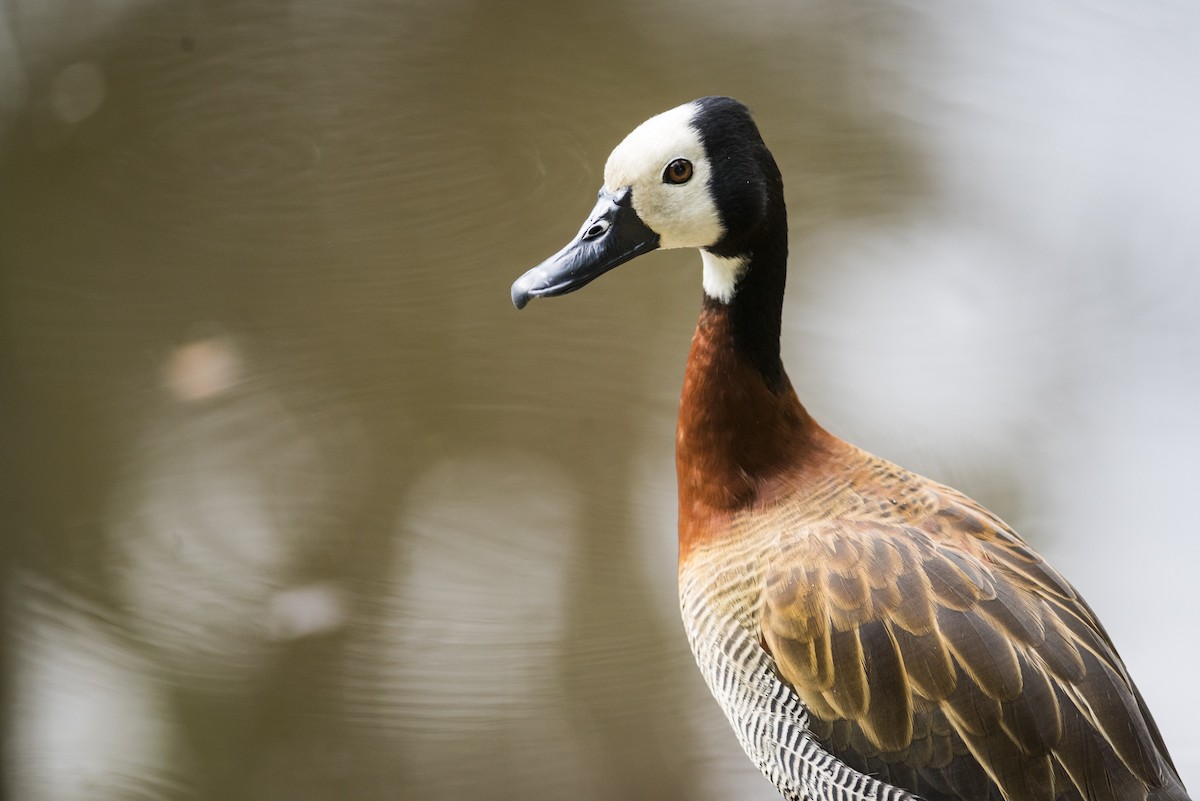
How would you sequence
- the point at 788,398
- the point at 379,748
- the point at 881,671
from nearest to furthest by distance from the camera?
the point at 881,671 → the point at 788,398 → the point at 379,748

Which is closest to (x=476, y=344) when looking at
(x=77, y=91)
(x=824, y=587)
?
(x=77, y=91)

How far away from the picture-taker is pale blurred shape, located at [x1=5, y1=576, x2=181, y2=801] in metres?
1.11

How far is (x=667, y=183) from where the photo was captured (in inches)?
27.0

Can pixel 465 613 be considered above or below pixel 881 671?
below

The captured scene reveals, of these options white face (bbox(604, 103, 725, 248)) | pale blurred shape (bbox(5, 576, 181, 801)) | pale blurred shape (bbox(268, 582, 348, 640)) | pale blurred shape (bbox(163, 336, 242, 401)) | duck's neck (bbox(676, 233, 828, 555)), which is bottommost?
pale blurred shape (bbox(5, 576, 181, 801))

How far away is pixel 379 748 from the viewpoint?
112 cm

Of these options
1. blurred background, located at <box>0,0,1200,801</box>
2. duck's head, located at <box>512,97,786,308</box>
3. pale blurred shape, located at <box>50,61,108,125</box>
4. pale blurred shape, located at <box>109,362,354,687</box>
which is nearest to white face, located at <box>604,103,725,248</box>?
duck's head, located at <box>512,97,786,308</box>

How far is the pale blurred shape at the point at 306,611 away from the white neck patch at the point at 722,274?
2.09 ft

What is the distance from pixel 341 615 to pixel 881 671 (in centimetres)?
70

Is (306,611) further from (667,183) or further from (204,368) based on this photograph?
(667,183)

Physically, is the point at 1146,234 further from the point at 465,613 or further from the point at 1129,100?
the point at 465,613

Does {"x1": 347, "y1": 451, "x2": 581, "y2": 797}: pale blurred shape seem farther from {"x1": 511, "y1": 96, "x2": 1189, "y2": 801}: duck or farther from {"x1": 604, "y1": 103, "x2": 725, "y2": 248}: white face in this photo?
{"x1": 604, "y1": 103, "x2": 725, "y2": 248}: white face

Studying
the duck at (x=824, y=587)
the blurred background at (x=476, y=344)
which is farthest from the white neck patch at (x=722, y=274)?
the blurred background at (x=476, y=344)

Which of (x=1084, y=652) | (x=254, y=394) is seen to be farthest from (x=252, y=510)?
(x=1084, y=652)
